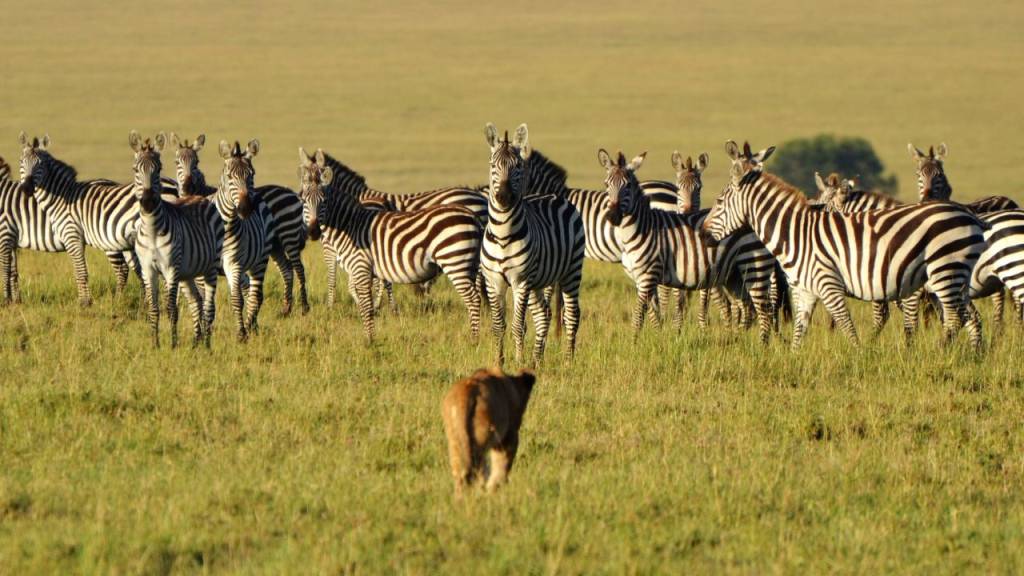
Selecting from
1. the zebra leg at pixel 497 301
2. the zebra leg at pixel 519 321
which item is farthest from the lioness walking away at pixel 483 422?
the zebra leg at pixel 497 301

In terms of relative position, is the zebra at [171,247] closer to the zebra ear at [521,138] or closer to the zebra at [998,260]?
the zebra ear at [521,138]

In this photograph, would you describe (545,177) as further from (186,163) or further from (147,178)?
(147,178)

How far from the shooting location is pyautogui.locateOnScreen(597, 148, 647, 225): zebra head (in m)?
14.5

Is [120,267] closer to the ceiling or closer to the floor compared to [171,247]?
closer to the floor

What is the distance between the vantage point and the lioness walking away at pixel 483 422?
25.1 ft

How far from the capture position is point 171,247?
13797 millimetres

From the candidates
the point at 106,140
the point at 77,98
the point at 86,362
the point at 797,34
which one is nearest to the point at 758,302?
the point at 86,362

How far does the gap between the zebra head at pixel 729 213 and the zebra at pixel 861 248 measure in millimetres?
16

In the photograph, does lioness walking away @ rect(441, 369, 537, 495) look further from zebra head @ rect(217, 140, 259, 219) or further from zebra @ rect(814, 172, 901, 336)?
zebra @ rect(814, 172, 901, 336)

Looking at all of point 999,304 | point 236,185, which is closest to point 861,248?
point 999,304

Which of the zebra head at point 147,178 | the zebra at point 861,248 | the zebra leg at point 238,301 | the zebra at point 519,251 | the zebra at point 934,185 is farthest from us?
the zebra at point 934,185

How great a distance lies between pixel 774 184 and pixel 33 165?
8.96 meters

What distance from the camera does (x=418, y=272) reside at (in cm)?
1526

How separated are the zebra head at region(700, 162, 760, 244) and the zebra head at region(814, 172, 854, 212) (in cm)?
187
